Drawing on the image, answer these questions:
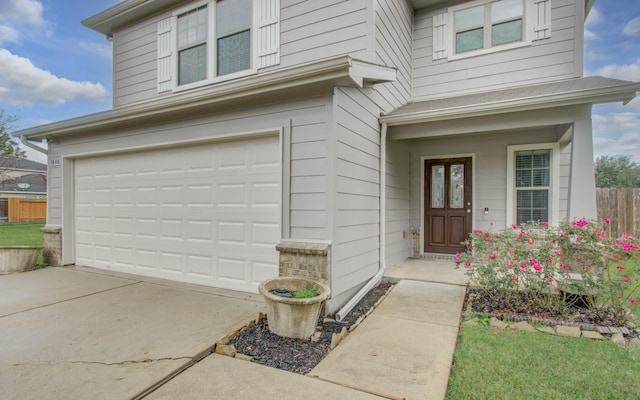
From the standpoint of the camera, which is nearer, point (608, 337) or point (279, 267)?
point (608, 337)

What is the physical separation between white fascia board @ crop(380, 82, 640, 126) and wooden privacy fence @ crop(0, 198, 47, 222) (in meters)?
21.7

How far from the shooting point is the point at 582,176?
4031mm

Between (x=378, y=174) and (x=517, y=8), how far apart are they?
162 inches

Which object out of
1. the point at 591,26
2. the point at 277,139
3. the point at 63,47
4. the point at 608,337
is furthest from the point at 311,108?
the point at 63,47

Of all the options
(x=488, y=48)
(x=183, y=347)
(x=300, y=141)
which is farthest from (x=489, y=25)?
(x=183, y=347)

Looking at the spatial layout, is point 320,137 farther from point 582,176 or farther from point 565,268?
point 582,176

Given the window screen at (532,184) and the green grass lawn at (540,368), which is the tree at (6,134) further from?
the green grass lawn at (540,368)

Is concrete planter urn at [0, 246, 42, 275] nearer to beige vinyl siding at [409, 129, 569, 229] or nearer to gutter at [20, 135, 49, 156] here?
gutter at [20, 135, 49, 156]

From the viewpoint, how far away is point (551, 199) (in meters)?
5.55

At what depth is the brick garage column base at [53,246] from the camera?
619cm

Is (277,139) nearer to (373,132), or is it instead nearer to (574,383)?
(373,132)

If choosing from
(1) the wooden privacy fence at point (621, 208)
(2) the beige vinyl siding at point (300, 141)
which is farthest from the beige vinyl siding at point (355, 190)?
(1) the wooden privacy fence at point (621, 208)

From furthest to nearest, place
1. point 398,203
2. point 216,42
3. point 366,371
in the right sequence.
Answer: point 216,42
point 398,203
point 366,371

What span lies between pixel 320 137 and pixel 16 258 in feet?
19.6
